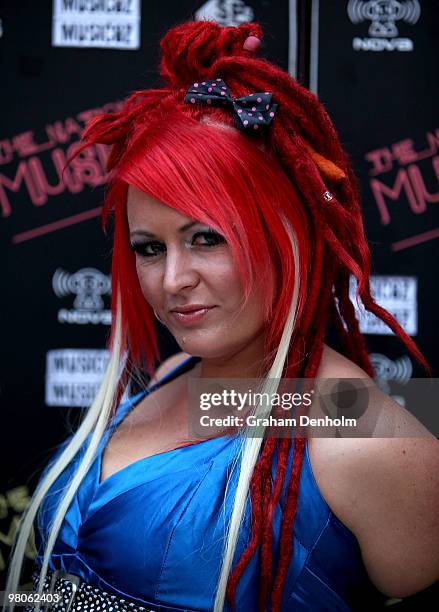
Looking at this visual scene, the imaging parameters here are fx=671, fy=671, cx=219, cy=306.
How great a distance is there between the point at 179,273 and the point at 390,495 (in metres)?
0.54

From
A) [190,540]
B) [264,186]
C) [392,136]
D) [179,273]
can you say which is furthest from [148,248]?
[392,136]

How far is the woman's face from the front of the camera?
4.08 feet

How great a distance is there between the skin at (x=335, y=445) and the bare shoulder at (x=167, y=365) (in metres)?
0.40

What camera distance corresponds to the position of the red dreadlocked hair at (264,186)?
3.97 feet

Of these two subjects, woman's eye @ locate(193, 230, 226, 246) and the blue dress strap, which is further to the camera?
Result: the blue dress strap

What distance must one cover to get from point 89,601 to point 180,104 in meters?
0.98

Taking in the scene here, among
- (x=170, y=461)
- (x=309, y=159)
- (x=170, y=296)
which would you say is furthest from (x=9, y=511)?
(x=309, y=159)

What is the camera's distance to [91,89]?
6.33ft

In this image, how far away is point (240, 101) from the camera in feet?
4.12

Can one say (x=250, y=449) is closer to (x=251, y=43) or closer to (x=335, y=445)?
(x=335, y=445)

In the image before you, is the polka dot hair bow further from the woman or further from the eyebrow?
the eyebrow

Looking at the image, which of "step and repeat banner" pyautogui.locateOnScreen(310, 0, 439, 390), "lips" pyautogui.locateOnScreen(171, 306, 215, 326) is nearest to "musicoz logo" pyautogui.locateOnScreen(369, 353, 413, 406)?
"step and repeat banner" pyautogui.locateOnScreen(310, 0, 439, 390)

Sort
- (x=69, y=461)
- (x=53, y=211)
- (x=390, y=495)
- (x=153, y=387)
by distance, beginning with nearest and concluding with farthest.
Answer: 1. (x=390, y=495)
2. (x=69, y=461)
3. (x=153, y=387)
4. (x=53, y=211)

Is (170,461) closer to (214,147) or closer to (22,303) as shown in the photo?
(214,147)
